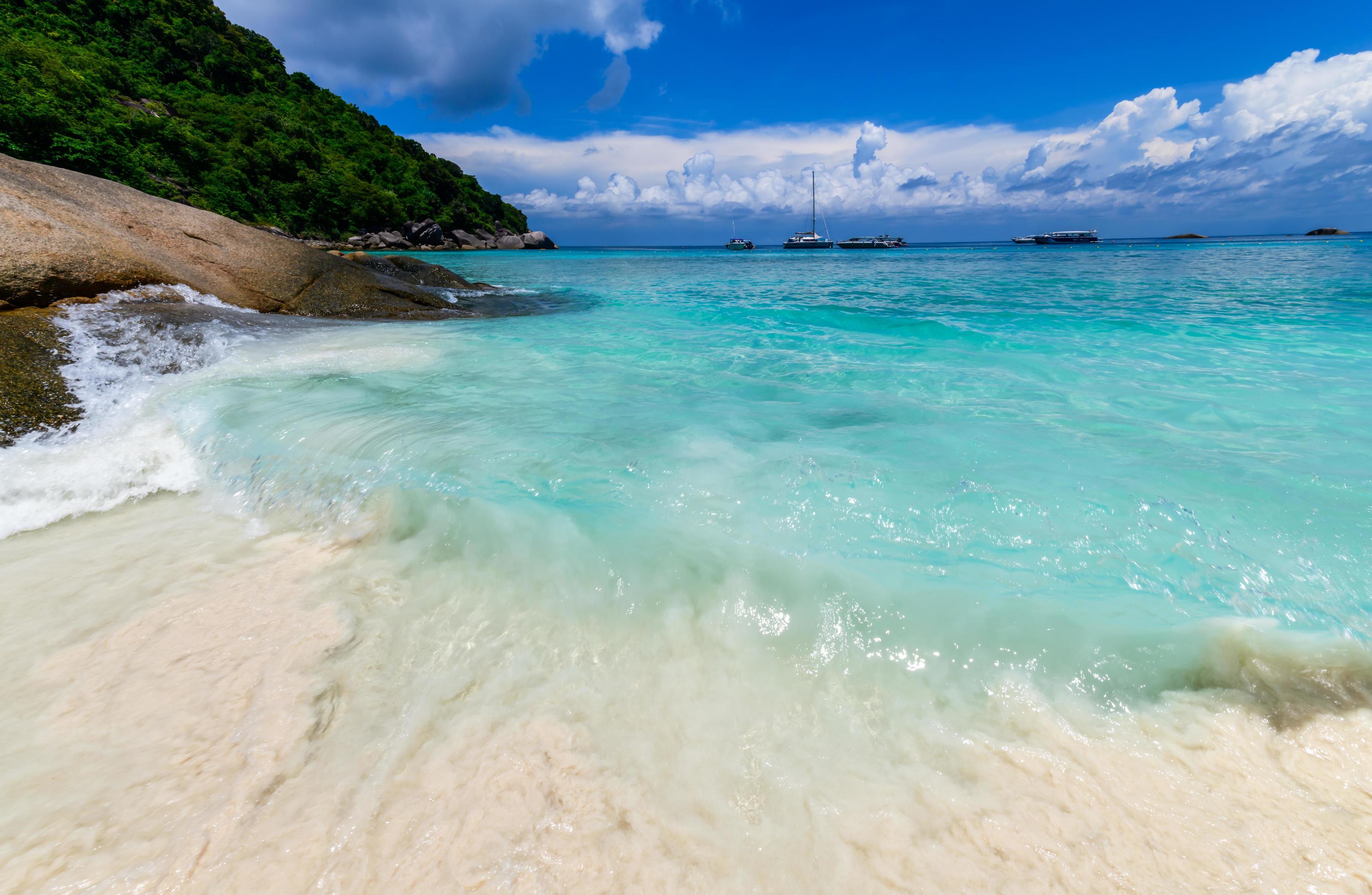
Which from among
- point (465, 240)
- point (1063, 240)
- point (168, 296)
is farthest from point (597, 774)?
point (1063, 240)

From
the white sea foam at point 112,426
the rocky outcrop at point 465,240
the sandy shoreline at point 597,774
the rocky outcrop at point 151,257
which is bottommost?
the sandy shoreline at point 597,774

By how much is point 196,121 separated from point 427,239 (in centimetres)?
2334

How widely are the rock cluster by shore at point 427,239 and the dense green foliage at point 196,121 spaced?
1565 mm

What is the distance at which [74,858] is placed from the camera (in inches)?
62.1

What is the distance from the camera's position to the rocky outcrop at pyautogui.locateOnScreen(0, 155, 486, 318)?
253 inches

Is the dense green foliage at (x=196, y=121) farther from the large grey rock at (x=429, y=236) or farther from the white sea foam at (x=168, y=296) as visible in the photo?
the white sea foam at (x=168, y=296)

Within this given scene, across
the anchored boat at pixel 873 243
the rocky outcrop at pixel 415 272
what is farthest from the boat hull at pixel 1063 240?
the rocky outcrop at pixel 415 272

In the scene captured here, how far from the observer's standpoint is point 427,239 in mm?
70250

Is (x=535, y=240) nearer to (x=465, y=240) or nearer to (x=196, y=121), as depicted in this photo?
(x=465, y=240)

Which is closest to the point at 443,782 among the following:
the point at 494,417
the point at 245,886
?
the point at 245,886

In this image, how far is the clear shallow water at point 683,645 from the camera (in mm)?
1696

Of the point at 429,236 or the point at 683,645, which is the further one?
the point at 429,236

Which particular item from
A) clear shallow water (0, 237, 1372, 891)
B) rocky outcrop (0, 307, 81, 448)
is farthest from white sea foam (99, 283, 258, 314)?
clear shallow water (0, 237, 1372, 891)

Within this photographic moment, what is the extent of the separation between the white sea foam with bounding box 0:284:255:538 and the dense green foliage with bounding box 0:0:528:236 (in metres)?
36.2
